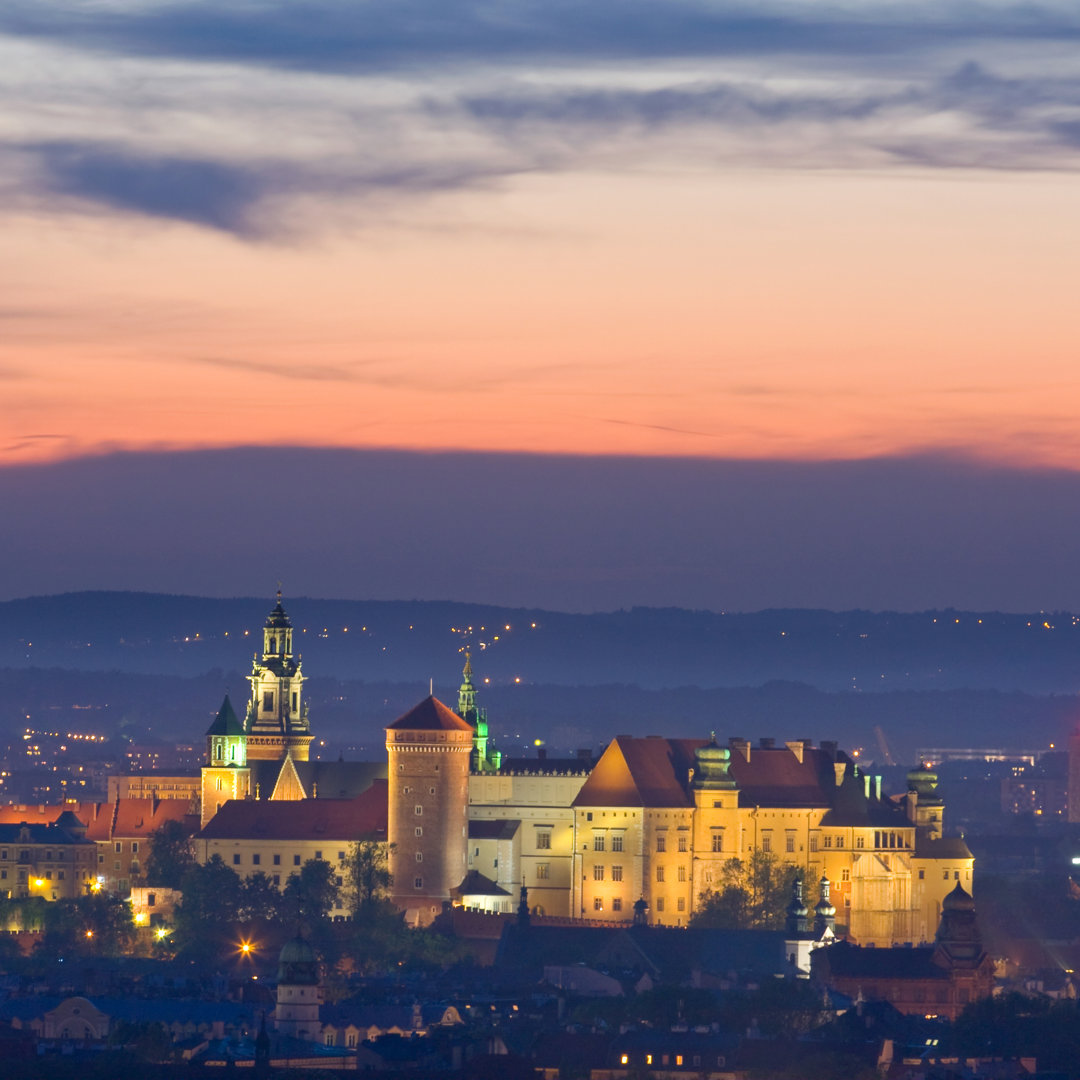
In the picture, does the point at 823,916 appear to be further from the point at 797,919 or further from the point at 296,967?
the point at 296,967

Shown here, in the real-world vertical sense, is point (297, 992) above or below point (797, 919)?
below

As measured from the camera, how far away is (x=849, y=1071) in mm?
143250

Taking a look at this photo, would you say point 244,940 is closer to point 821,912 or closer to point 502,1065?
point 821,912

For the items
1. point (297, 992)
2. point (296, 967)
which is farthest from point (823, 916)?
point (296, 967)

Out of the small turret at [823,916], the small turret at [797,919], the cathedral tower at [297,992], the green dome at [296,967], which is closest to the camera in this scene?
the cathedral tower at [297,992]

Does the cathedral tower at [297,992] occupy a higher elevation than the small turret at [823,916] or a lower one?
lower

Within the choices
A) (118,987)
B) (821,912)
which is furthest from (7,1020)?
(821,912)

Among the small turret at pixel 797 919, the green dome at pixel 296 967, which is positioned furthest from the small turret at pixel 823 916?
→ the green dome at pixel 296 967

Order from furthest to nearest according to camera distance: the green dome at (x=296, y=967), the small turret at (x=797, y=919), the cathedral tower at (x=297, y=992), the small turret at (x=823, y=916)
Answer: the small turret at (x=823, y=916) < the small turret at (x=797, y=919) < the green dome at (x=296, y=967) < the cathedral tower at (x=297, y=992)

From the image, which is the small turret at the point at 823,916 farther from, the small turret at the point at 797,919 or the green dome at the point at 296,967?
the green dome at the point at 296,967

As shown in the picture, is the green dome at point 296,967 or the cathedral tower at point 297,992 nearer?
the cathedral tower at point 297,992

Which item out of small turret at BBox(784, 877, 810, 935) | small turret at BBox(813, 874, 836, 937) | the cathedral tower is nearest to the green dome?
the cathedral tower

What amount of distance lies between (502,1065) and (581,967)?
43.7m

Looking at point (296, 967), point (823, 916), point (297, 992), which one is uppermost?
point (823, 916)
